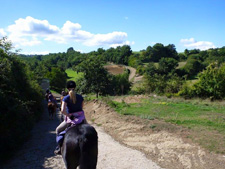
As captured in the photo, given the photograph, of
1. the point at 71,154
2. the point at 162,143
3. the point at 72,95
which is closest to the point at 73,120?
the point at 72,95

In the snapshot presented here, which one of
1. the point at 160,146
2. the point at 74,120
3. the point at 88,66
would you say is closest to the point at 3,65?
the point at 74,120

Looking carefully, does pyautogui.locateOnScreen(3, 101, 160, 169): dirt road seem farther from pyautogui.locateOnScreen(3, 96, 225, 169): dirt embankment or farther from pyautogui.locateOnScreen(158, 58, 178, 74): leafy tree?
pyautogui.locateOnScreen(158, 58, 178, 74): leafy tree

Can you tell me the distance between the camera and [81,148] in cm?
482

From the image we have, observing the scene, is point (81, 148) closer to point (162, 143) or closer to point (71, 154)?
point (71, 154)

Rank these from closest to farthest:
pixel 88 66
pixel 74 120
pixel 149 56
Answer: pixel 74 120
pixel 88 66
pixel 149 56

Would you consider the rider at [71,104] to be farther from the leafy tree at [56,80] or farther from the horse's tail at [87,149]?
the leafy tree at [56,80]

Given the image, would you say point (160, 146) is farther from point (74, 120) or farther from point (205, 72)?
point (205, 72)

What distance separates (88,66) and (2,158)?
20.9 m

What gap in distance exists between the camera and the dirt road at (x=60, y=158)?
7.21 metres

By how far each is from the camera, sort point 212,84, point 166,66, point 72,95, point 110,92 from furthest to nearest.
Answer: point 166,66, point 110,92, point 212,84, point 72,95

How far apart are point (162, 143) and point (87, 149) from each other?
197 inches

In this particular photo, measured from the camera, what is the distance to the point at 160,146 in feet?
28.3

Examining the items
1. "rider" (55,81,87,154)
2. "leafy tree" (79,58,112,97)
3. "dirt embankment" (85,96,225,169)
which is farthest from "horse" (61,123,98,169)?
"leafy tree" (79,58,112,97)

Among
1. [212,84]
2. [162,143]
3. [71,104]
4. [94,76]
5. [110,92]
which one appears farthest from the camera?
[110,92]
